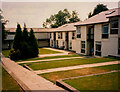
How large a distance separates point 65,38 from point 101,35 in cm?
1543

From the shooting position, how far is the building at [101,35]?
19.0 meters

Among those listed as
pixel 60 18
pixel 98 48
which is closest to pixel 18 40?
pixel 98 48

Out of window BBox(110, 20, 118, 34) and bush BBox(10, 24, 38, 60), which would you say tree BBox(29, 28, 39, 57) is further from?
window BBox(110, 20, 118, 34)

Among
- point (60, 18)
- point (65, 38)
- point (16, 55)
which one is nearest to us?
point (16, 55)

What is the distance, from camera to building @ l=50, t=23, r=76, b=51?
109ft

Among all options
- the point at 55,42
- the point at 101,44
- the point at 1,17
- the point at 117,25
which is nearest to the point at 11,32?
the point at 1,17

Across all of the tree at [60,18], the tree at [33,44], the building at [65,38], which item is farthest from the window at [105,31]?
the tree at [60,18]

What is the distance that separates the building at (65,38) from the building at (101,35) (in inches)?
188

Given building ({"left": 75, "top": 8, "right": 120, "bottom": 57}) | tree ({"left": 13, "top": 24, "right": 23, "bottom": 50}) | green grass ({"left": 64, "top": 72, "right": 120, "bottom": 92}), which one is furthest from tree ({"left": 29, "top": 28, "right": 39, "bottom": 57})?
green grass ({"left": 64, "top": 72, "right": 120, "bottom": 92})

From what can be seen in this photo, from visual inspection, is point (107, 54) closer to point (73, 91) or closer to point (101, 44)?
point (101, 44)

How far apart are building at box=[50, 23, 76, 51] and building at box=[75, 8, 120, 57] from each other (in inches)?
188

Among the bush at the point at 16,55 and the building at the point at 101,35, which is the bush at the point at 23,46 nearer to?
the bush at the point at 16,55

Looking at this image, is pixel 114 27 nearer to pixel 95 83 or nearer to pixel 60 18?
pixel 95 83

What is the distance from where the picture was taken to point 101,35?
22328mm
